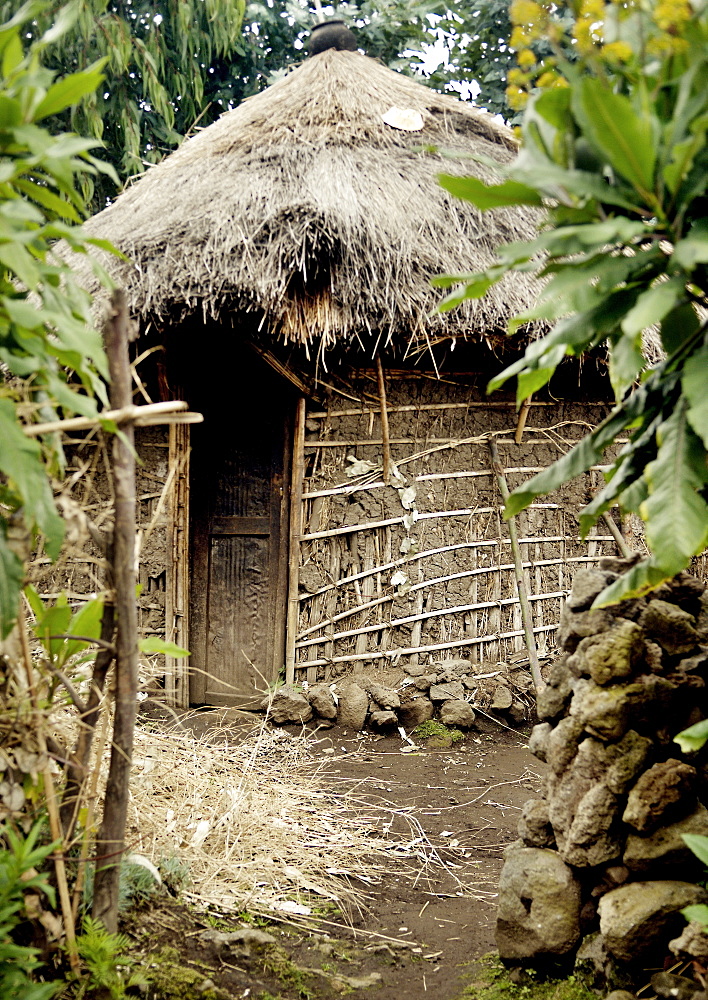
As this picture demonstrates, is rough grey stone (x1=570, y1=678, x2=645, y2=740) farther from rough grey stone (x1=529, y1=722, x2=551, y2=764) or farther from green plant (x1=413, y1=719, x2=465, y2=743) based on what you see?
green plant (x1=413, y1=719, x2=465, y2=743)

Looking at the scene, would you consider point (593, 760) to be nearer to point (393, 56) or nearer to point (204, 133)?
point (204, 133)

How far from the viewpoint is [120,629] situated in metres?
2.06

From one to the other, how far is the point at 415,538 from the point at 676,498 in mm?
4187

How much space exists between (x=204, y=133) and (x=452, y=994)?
658 centimetres

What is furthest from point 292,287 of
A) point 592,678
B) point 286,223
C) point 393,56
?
point 393,56

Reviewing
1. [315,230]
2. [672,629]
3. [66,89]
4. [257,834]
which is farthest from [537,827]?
[315,230]

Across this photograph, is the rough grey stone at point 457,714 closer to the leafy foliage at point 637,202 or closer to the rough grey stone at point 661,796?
the rough grey stone at point 661,796

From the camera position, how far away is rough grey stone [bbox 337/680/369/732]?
5395 millimetres

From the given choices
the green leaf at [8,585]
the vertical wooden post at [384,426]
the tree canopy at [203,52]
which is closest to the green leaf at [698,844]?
the green leaf at [8,585]

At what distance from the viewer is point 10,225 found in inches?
63.8

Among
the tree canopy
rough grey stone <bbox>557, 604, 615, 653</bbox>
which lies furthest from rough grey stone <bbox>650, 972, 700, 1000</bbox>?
the tree canopy

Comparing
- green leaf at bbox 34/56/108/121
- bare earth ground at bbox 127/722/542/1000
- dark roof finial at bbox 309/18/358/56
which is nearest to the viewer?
green leaf at bbox 34/56/108/121

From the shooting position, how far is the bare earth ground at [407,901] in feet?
8.04

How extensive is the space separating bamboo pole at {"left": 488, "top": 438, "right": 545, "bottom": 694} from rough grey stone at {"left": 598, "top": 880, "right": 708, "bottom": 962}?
11.7 ft
